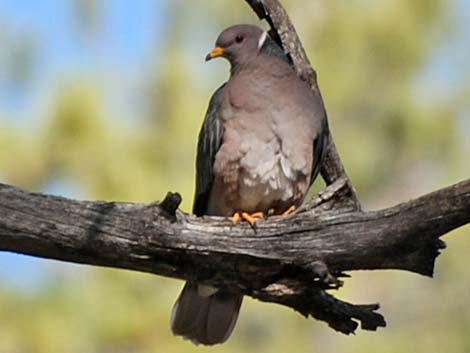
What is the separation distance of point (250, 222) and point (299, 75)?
106 centimetres

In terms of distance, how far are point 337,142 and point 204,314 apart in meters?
3.61

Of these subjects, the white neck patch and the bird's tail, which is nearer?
the bird's tail

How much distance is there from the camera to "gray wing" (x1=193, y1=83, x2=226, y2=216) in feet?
14.9

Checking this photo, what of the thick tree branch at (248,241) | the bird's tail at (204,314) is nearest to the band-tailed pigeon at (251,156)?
the bird's tail at (204,314)

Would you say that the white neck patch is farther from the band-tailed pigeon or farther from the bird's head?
the band-tailed pigeon

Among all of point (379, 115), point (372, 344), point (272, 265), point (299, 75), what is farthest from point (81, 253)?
point (379, 115)

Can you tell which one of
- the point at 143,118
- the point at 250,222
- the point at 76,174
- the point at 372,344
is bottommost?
the point at 250,222

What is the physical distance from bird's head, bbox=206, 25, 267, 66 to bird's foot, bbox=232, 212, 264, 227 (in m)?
0.85

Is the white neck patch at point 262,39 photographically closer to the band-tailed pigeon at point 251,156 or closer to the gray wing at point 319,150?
the band-tailed pigeon at point 251,156

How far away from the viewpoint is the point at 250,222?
12.7 feet

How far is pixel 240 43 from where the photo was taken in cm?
502

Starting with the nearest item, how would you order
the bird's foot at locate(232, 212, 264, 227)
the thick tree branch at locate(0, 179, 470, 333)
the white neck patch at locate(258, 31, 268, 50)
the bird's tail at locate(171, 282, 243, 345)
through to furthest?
the thick tree branch at locate(0, 179, 470, 333), the bird's foot at locate(232, 212, 264, 227), the bird's tail at locate(171, 282, 243, 345), the white neck patch at locate(258, 31, 268, 50)

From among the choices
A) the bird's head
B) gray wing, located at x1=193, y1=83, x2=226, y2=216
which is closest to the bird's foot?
gray wing, located at x1=193, y1=83, x2=226, y2=216

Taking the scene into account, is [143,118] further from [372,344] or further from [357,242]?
[357,242]
